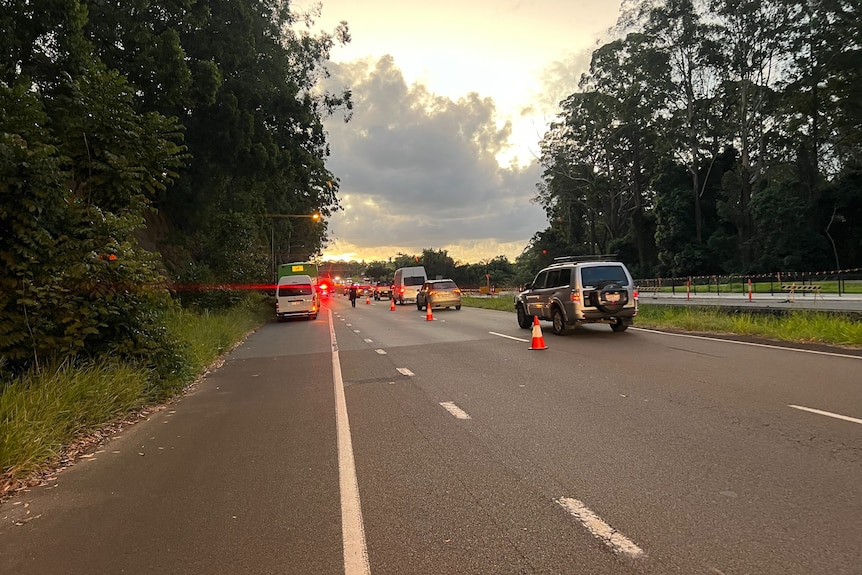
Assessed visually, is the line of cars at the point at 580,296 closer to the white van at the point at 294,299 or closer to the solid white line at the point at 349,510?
the solid white line at the point at 349,510

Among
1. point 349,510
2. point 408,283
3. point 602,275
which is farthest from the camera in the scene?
point 408,283

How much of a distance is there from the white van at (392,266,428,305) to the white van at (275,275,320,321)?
11.5 m

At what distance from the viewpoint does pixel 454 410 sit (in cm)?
804

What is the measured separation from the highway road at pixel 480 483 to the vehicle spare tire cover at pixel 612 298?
5.80 m

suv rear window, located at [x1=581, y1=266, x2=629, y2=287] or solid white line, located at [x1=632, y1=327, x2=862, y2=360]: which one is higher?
suv rear window, located at [x1=581, y1=266, x2=629, y2=287]

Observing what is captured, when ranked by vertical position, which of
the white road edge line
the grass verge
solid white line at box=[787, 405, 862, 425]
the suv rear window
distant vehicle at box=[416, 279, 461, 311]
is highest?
the suv rear window

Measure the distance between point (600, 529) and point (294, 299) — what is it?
1139 inches

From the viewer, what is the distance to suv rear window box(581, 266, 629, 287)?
634 inches

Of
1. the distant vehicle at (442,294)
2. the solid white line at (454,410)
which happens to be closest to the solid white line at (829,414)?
the solid white line at (454,410)

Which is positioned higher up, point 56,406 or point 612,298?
point 612,298

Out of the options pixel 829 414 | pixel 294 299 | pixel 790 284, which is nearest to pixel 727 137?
pixel 790 284

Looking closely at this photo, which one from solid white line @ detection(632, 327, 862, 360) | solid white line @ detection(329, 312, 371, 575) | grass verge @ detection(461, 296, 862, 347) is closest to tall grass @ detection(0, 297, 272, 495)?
solid white line @ detection(329, 312, 371, 575)

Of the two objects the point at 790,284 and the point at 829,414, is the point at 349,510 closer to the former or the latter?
the point at 829,414

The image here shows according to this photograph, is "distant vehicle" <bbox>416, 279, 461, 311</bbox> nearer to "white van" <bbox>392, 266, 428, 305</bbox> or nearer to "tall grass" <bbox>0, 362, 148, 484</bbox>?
"white van" <bbox>392, 266, 428, 305</bbox>
